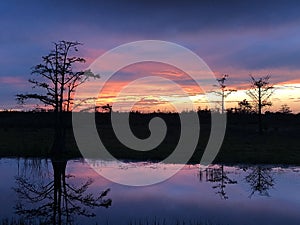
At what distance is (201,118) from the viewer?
299ft

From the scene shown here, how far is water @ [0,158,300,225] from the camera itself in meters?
14.1

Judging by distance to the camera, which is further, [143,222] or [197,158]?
[197,158]

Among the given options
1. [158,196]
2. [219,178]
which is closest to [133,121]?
[219,178]

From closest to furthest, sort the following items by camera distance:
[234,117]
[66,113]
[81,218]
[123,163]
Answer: [81,218] < [123,163] < [66,113] < [234,117]

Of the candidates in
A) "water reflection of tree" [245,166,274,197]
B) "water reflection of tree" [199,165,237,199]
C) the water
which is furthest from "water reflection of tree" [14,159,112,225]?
"water reflection of tree" [245,166,274,197]

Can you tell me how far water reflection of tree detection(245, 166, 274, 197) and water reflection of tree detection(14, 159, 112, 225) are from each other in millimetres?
7555

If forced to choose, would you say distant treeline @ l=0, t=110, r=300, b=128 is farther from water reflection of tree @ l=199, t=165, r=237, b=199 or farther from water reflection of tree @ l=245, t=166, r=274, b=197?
water reflection of tree @ l=245, t=166, r=274, b=197

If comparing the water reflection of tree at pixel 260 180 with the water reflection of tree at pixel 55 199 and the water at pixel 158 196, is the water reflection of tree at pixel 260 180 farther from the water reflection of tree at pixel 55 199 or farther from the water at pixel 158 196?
the water reflection of tree at pixel 55 199

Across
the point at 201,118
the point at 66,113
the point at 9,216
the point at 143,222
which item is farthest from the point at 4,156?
the point at 201,118

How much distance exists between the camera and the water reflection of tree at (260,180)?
64.6 ft

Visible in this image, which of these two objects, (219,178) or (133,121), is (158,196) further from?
(133,121)

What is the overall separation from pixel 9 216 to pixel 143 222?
4.71 m

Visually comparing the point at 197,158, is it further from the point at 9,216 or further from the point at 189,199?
the point at 9,216

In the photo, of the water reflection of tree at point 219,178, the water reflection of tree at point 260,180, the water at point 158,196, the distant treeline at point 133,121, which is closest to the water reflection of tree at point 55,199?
the water at point 158,196
